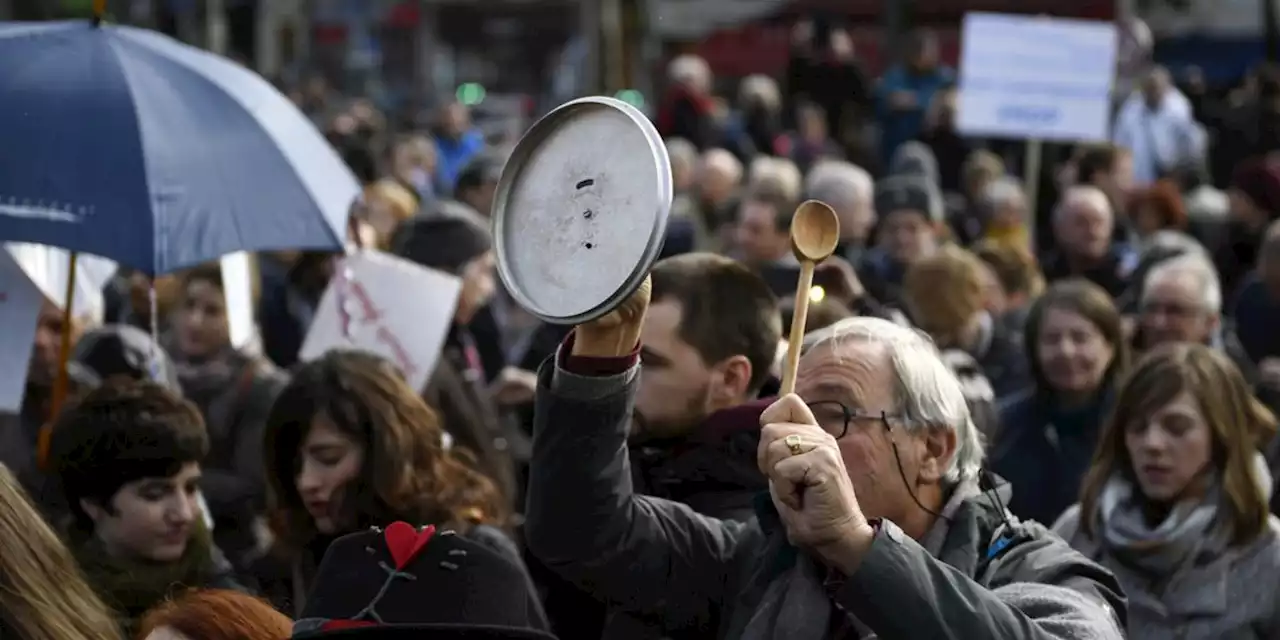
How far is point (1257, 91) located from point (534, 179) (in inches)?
524

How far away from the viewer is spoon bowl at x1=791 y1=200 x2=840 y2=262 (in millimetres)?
3039

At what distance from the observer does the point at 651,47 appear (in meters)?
32.6

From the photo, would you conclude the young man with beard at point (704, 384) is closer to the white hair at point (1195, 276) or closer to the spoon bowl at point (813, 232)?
the spoon bowl at point (813, 232)

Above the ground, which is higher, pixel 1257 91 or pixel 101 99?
pixel 101 99

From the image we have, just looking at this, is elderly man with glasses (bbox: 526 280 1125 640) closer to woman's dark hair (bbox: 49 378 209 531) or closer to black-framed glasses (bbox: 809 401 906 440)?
black-framed glasses (bbox: 809 401 906 440)

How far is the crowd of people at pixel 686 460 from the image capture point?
3102 mm

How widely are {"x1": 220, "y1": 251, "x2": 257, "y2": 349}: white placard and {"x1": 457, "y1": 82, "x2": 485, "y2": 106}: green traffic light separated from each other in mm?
25398

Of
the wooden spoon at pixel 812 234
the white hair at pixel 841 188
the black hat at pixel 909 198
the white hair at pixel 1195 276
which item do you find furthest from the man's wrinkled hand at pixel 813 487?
the black hat at pixel 909 198

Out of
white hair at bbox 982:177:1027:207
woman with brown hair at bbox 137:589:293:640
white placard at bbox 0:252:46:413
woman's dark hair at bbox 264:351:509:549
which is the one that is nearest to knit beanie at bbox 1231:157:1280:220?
white hair at bbox 982:177:1027:207

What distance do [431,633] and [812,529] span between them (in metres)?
0.68

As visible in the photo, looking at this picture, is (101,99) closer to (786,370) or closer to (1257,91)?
(786,370)

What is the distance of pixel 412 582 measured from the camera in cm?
337

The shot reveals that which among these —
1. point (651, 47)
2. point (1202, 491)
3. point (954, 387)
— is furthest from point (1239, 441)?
point (651, 47)

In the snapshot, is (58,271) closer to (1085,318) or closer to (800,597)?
(1085,318)
